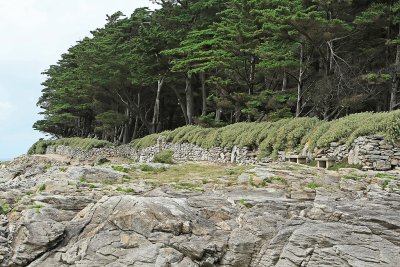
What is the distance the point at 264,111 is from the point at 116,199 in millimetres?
14083

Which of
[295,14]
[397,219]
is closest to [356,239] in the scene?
[397,219]

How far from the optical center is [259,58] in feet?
70.3

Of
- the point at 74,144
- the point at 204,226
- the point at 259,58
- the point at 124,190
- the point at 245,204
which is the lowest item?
the point at 204,226

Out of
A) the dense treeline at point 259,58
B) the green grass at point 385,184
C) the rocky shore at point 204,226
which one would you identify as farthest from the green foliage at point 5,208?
the dense treeline at point 259,58

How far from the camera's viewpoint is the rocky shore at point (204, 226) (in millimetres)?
6301

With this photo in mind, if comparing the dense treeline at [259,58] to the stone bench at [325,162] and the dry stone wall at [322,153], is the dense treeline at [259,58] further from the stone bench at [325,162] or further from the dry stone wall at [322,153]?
the stone bench at [325,162]

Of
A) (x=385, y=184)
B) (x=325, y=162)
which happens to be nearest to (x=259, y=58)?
(x=325, y=162)

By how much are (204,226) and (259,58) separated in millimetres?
15625

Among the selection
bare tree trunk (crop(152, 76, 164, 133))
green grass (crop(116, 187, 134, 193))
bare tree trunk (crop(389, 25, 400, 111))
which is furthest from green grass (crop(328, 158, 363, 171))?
bare tree trunk (crop(152, 76, 164, 133))

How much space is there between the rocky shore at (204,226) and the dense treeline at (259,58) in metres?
10.4

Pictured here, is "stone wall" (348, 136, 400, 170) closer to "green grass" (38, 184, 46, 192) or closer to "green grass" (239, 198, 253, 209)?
"green grass" (239, 198, 253, 209)

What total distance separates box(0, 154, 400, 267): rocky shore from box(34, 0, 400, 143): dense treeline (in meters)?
10.4

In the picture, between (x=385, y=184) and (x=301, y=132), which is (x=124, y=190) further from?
(x=301, y=132)

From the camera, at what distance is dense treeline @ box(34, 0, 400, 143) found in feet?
59.3
